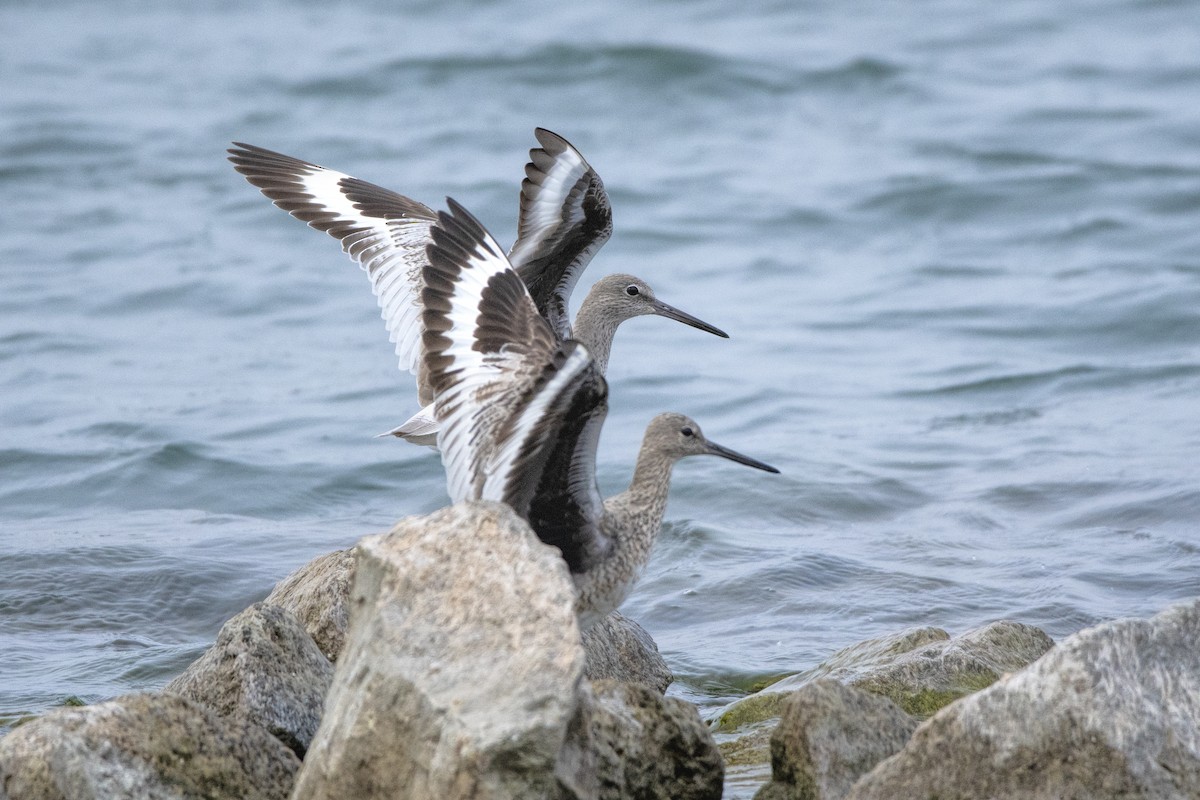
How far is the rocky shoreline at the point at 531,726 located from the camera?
3678mm

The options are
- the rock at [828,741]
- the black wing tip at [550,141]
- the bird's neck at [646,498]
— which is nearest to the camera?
the rock at [828,741]

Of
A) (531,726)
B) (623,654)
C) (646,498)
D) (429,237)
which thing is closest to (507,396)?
(646,498)

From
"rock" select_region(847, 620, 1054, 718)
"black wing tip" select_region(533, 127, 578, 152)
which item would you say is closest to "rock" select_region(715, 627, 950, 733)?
"rock" select_region(847, 620, 1054, 718)

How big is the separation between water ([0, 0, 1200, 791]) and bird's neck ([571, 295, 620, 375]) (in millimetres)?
1112

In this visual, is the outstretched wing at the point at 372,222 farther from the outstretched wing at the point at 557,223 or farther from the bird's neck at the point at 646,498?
the bird's neck at the point at 646,498

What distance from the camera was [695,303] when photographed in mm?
12797

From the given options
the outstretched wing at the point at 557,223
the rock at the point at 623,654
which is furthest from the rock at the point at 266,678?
the outstretched wing at the point at 557,223

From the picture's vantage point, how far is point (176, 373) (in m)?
11.4

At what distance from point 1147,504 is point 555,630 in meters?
5.20

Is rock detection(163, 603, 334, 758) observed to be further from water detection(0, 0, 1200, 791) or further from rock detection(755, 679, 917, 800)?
water detection(0, 0, 1200, 791)

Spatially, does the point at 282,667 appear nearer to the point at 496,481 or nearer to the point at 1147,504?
the point at 496,481

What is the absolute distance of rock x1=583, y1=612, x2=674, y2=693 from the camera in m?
5.54

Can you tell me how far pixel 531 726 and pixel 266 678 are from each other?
140 centimetres

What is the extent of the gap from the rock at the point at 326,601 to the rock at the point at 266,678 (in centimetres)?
50
